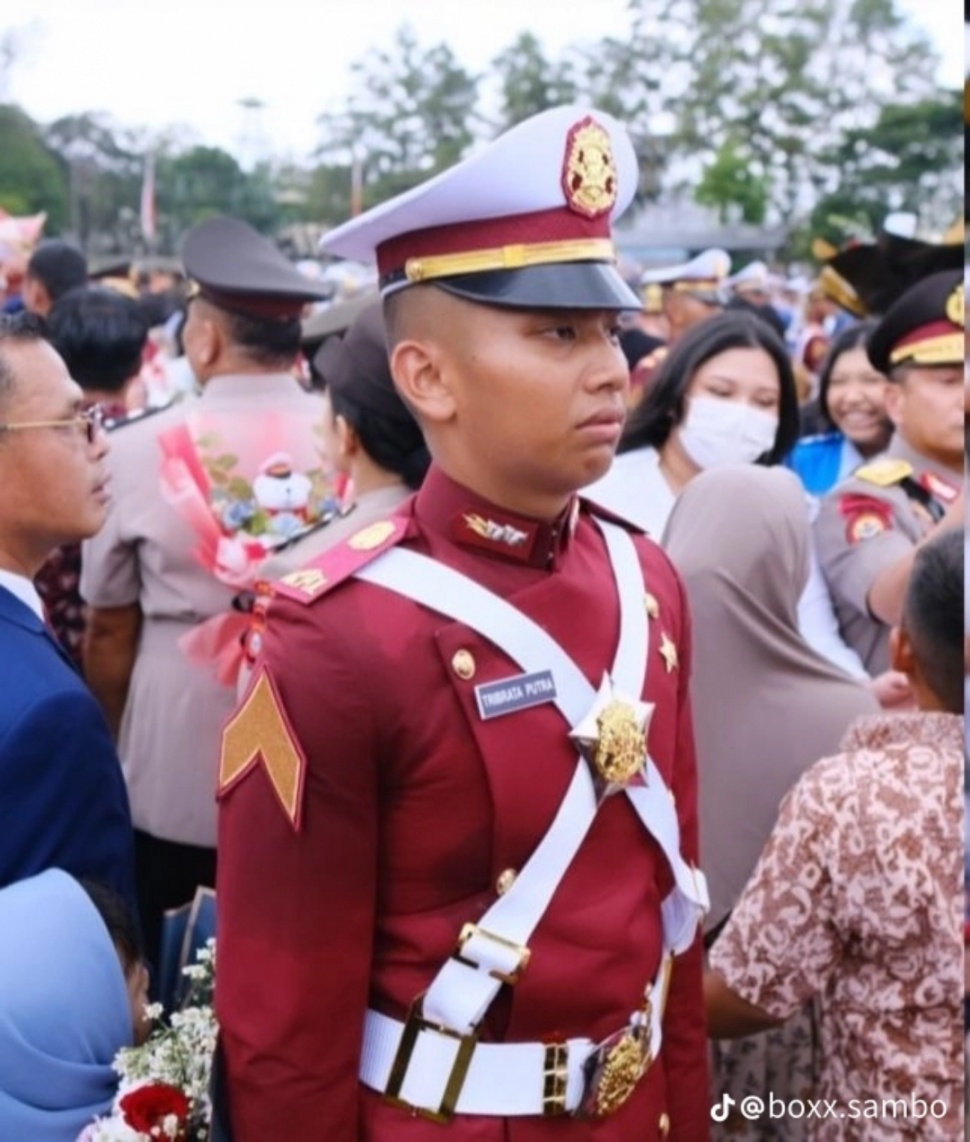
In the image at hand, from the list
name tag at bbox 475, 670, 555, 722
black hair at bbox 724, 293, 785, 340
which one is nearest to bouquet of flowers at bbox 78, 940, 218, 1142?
name tag at bbox 475, 670, 555, 722

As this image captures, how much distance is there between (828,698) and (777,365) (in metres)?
1.10

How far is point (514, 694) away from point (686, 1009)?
600 millimetres

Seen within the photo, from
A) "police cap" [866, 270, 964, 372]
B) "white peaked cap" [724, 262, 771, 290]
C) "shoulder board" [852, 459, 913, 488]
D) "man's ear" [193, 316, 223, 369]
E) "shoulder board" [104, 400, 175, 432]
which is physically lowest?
"white peaked cap" [724, 262, 771, 290]

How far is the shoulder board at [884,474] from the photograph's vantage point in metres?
3.39

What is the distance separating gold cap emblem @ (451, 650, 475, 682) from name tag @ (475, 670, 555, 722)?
0.7 inches

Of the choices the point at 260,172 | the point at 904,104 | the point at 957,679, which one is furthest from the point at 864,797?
the point at 260,172

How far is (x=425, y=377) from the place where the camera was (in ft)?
5.48

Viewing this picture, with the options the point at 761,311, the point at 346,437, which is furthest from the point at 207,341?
the point at 761,311

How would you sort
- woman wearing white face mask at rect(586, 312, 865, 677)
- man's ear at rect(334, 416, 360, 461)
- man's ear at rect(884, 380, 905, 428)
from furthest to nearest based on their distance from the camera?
man's ear at rect(884, 380, 905, 428), woman wearing white face mask at rect(586, 312, 865, 677), man's ear at rect(334, 416, 360, 461)

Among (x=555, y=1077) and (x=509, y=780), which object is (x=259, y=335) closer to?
(x=509, y=780)

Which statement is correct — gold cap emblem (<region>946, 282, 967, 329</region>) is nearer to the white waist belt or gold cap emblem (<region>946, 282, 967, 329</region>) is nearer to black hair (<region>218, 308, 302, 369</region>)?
black hair (<region>218, 308, 302, 369</region>)

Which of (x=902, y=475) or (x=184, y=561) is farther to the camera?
(x=902, y=475)

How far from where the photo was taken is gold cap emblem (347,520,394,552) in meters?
1.69

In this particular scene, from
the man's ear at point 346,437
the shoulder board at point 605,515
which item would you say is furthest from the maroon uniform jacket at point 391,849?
the man's ear at point 346,437
